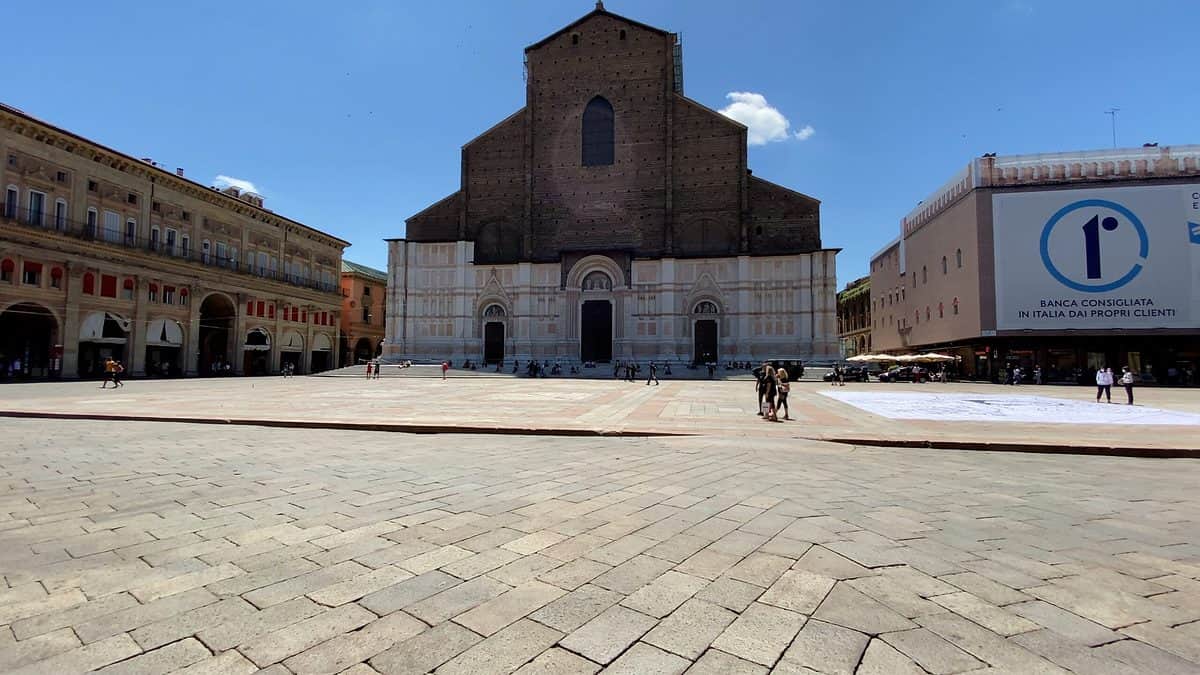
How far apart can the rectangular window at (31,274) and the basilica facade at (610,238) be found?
20155 mm

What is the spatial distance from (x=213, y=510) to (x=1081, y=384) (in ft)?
145

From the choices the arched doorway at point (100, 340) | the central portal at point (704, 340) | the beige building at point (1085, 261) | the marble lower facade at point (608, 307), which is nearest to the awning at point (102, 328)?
the arched doorway at point (100, 340)

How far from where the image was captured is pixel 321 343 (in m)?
51.7

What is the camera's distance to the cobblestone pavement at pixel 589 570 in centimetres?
235

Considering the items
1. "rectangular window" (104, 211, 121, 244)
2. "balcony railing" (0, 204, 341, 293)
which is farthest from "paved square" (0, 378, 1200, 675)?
"rectangular window" (104, 211, 121, 244)

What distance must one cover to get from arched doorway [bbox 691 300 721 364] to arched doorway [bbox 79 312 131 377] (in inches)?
1436

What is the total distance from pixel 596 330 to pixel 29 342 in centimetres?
3350

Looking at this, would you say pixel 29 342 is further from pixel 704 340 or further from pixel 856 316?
pixel 856 316

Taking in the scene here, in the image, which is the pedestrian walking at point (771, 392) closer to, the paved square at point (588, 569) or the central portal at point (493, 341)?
the paved square at point (588, 569)

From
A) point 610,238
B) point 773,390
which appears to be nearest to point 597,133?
point 610,238

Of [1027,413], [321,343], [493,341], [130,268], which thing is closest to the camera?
[1027,413]

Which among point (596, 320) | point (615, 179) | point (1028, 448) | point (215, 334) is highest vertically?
point (615, 179)

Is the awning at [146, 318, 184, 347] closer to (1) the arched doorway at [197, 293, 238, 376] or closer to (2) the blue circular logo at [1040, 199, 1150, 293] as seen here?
(1) the arched doorway at [197, 293, 238, 376]

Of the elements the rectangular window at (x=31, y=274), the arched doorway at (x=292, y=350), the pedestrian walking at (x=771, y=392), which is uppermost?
the rectangular window at (x=31, y=274)
